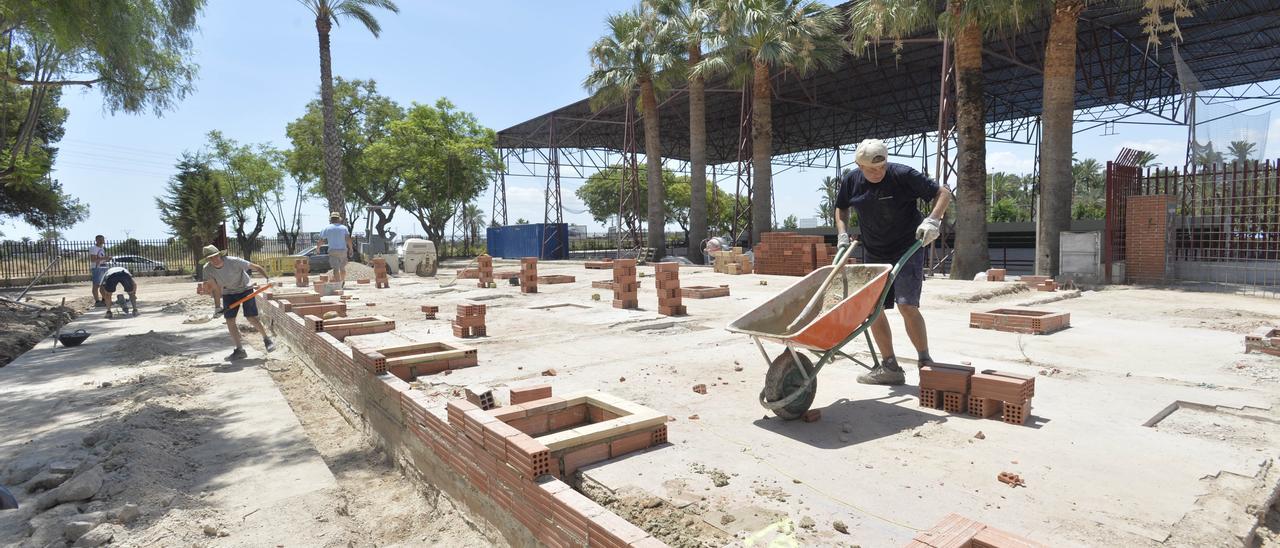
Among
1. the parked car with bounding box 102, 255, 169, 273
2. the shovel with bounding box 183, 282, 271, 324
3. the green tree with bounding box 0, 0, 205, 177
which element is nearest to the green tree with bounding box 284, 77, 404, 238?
the parked car with bounding box 102, 255, 169, 273

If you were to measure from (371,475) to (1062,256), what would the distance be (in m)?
14.5

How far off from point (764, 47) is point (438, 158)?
22014 millimetres

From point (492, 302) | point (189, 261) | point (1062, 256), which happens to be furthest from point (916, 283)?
point (189, 261)

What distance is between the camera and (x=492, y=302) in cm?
1257

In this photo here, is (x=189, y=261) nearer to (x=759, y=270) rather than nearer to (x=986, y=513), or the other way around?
(x=759, y=270)

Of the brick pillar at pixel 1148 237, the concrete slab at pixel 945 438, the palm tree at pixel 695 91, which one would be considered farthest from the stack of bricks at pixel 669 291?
the palm tree at pixel 695 91

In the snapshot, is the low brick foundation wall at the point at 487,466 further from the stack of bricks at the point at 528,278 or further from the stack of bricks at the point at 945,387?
the stack of bricks at the point at 528,278

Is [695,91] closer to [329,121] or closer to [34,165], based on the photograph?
[329,121]

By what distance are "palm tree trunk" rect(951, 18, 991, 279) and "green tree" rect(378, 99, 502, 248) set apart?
91.8 ft

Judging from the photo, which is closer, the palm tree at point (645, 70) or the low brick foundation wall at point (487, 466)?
the low brick foundation wall at point (487, 466)

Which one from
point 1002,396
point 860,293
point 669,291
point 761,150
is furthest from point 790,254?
point 860,293

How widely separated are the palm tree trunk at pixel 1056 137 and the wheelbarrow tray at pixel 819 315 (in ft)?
41.4

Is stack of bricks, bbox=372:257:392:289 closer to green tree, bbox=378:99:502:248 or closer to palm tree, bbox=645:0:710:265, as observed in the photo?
palm tree, bbox=645:0:710:265

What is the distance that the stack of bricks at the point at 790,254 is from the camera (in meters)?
17.8
